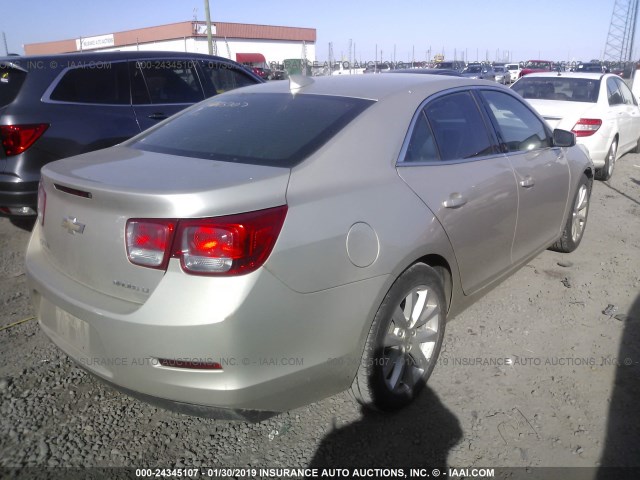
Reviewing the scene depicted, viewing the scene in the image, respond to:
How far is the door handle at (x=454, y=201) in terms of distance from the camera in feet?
9.16

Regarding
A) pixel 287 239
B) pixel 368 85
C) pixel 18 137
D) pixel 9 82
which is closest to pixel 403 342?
pixel 287 239

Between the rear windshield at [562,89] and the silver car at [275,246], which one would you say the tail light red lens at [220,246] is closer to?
the silver car at [275,246]

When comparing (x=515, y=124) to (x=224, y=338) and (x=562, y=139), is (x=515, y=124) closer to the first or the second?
(x=562, y=139)

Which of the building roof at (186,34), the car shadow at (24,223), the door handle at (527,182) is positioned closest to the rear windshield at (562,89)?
the door handle at (527,182)

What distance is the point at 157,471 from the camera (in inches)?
92.4

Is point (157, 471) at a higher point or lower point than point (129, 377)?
lower

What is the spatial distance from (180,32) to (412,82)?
175ft

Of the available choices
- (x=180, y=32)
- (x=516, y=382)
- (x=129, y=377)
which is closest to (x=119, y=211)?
(x=129, y=377)

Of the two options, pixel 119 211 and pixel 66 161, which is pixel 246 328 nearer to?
pixel 119 211

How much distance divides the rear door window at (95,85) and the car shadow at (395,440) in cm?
399

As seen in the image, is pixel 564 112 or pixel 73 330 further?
pixel 564 112

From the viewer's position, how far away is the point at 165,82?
5840 mm

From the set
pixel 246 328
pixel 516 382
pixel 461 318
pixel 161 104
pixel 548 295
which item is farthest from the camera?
pixel 161 104

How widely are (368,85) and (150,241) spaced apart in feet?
5.29
